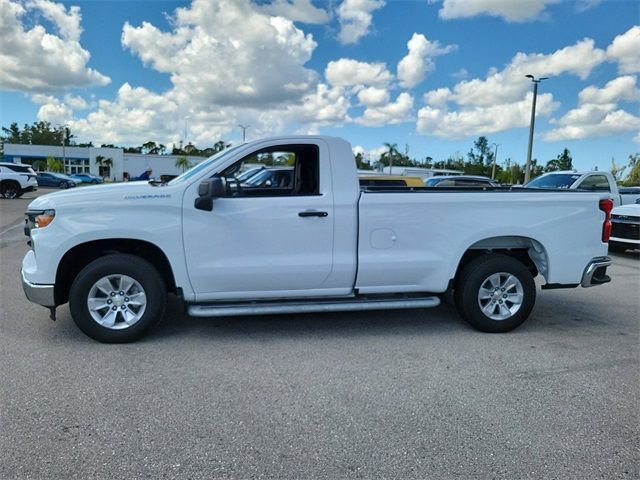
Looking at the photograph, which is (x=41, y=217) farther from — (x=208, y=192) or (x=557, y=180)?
(x=557, y=180)

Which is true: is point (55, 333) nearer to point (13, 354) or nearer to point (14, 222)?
point (13, 354)

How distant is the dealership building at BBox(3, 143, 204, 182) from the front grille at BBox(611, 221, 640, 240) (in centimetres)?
6639

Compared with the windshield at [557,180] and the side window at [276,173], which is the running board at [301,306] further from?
the windshield at [557,180]

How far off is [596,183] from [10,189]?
78.0 ft

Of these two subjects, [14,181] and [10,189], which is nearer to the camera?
[14,181]

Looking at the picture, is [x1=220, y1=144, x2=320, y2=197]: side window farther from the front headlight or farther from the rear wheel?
the rear wheel

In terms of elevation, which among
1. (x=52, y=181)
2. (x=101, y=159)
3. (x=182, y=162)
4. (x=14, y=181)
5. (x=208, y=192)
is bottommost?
(x=52, y=181)

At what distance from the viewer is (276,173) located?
18.5ft

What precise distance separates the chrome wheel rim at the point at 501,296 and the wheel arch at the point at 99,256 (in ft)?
10.2

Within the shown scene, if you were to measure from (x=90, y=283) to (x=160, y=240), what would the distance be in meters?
0.72

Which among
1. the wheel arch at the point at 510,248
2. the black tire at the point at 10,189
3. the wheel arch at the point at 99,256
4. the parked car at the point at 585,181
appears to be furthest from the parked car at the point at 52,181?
the wheel arch at the point at 510,248

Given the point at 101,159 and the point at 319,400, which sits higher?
the point at 101,159

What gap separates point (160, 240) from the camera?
427 centimetres

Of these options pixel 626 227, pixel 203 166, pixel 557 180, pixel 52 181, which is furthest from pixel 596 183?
pixel 52 181
